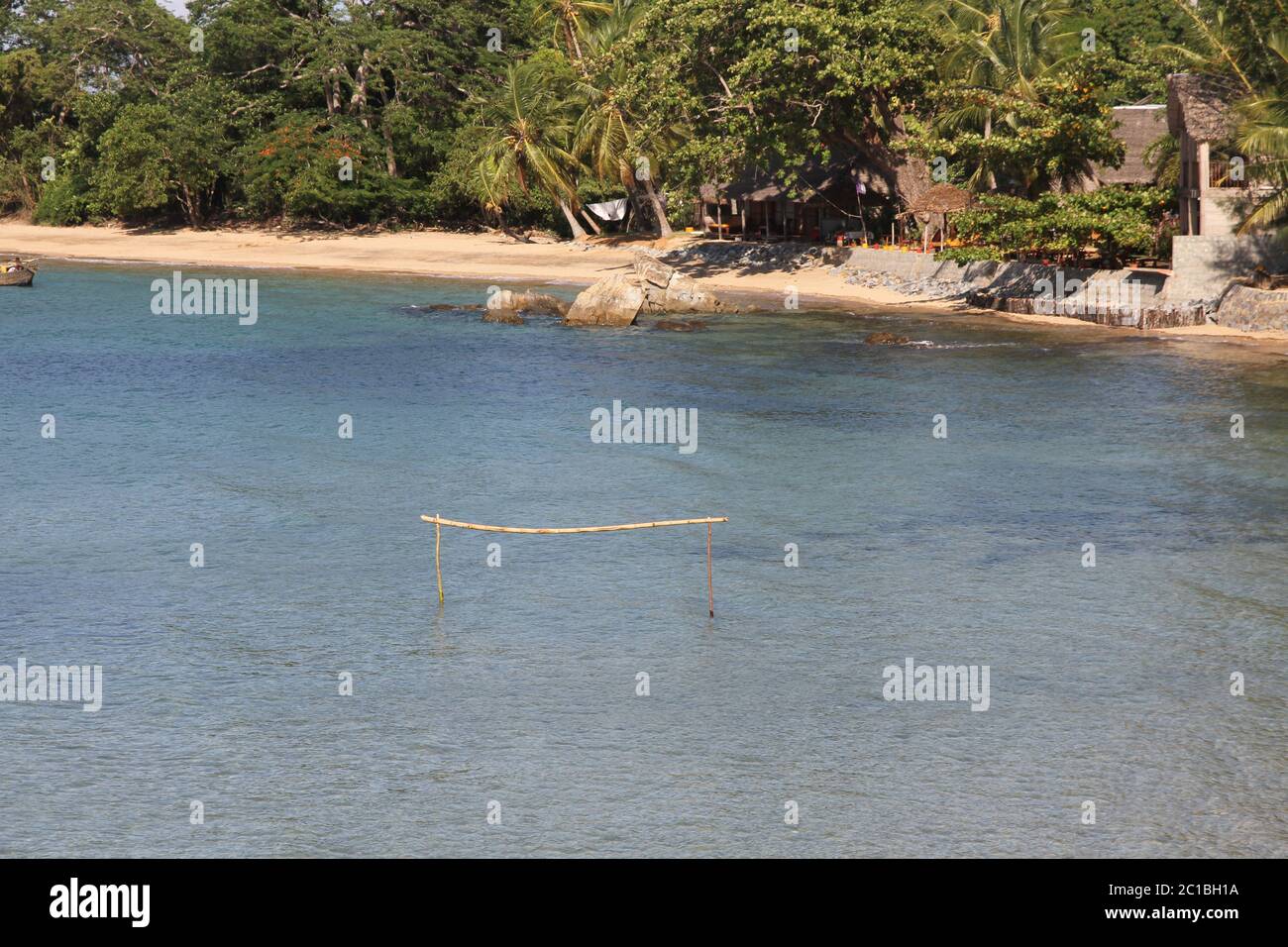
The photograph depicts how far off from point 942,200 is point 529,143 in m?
16.7

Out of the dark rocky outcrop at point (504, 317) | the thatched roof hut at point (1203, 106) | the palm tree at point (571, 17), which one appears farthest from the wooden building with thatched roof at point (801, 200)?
the thatched roof hut at point (1203, 106)

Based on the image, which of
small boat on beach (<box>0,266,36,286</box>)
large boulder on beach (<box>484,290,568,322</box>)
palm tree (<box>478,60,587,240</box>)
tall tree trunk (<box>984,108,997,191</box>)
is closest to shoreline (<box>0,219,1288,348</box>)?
palm tree (<box>478,60,587,240</box>)

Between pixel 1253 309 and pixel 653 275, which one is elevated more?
pixel 653 275

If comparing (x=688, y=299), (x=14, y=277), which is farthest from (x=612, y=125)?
(x=14, y=277)

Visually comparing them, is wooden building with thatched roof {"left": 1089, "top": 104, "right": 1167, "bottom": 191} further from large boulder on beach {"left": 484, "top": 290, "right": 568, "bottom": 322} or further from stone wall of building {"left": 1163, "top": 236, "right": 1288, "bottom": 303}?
large boulder on beach {"left": 484, "top": 290, "right": 568, "bottom": 322}

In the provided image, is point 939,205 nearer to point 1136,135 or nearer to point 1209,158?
point 1136,135

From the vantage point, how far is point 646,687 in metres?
14.8

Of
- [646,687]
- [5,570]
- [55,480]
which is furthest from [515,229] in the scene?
[646,687]

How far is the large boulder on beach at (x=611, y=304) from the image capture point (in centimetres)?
4125

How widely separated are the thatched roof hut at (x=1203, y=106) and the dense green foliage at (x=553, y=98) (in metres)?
0.69

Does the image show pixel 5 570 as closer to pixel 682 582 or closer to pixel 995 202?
pixel 682 582

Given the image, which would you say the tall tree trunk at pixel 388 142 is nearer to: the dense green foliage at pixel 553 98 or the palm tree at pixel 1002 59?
the dense green foliage at pixel 553 98

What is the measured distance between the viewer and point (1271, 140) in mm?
30703
